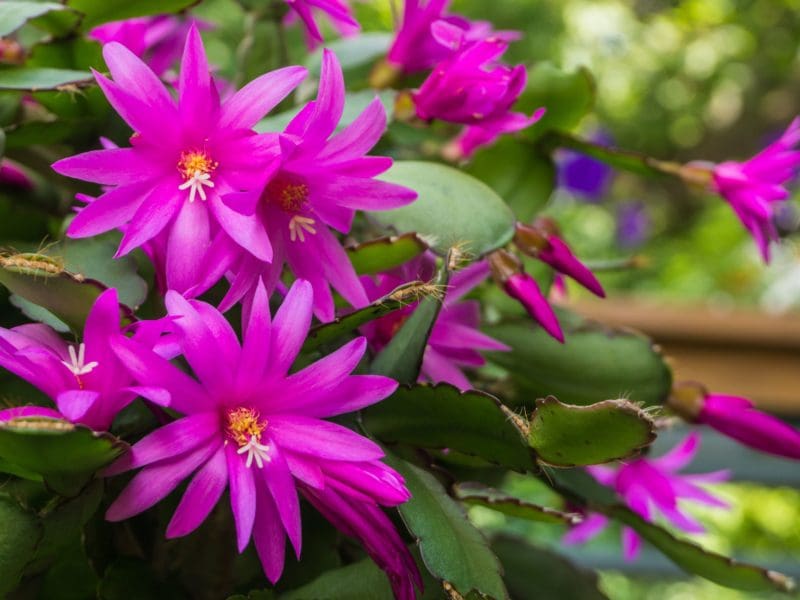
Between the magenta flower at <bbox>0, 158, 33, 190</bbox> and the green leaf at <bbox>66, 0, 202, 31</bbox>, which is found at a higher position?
the green leaf at <bbox>66, 0, 202, 31</bbox>

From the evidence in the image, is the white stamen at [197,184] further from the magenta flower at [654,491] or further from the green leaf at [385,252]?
the magenta flower at [654,491]

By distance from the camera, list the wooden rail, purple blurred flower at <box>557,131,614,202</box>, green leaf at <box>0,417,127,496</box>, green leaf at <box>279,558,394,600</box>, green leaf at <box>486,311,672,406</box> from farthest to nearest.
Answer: purple blurred flower at <box>557,131,614,202</box> → the wooden rail → green leaf at <box>486,311,672,406</box> → green leaf at <box>279,558,394,600</box> → green leaf at <box>0,417,127,496</box>

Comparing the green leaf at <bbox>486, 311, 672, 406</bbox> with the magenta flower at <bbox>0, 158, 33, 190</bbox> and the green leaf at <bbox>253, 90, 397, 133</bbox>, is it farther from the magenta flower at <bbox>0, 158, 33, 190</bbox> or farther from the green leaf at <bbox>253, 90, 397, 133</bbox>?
the magenta flower at <bbox>0, 158, 33, 190</bbox>

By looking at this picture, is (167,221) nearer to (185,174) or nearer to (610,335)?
(185,174)

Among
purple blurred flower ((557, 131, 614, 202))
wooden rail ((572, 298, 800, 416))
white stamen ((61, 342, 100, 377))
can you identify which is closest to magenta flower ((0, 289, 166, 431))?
white stamen ((61, 342, 100, 377))

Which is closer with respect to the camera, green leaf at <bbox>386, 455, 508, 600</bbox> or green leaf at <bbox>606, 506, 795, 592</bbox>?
green leaf at <bbox>386, 455, 508, 600</bbox>

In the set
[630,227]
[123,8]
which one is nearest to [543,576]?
[123,8]
